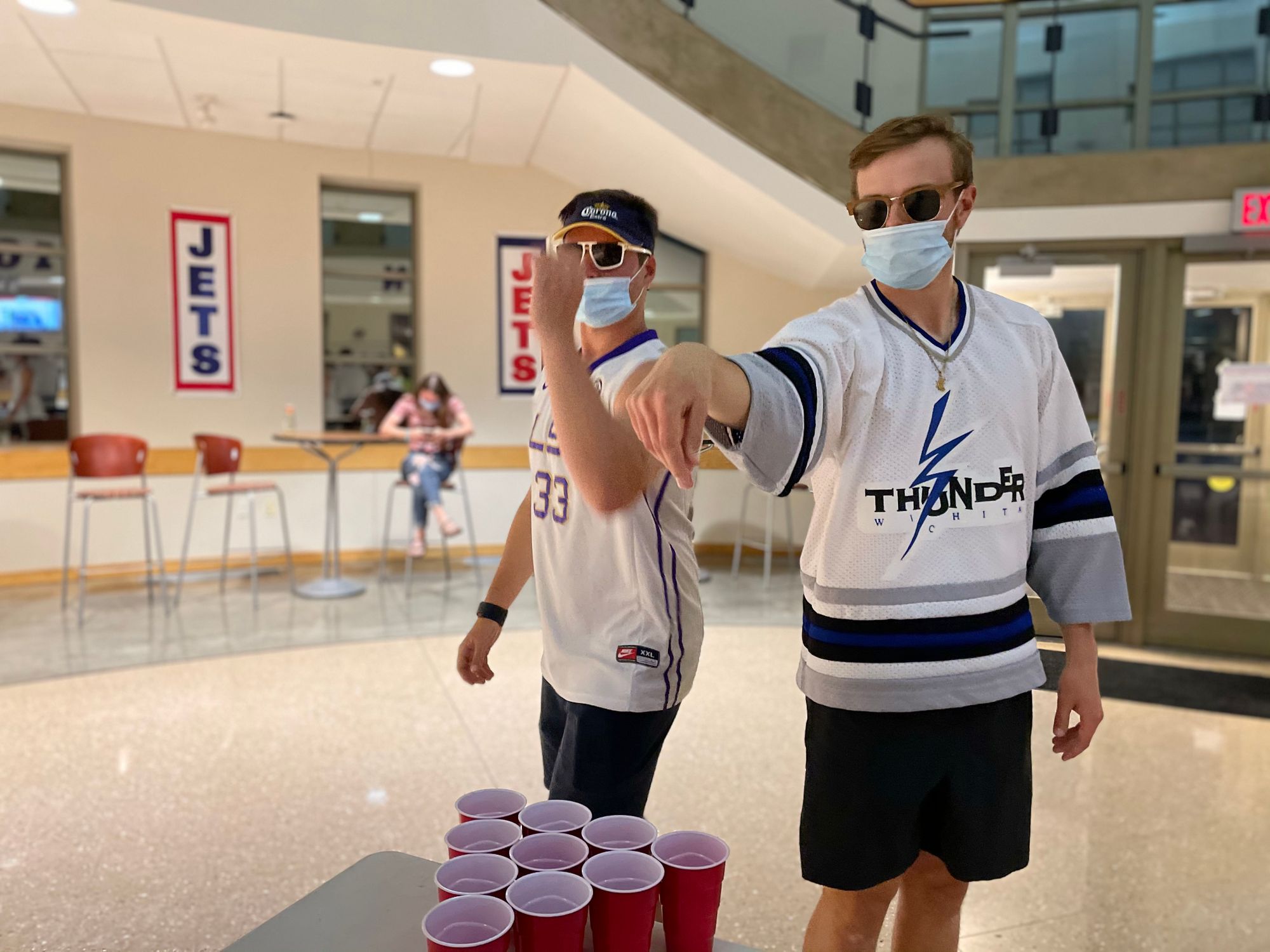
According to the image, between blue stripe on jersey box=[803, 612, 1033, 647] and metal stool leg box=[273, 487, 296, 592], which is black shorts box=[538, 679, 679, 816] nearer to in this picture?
blue stripe on jersey box=[803, 612, 1033, 647]

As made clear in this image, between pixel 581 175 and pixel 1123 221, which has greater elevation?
pixel 581 175

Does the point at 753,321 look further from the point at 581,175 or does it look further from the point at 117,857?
the point at 117,857

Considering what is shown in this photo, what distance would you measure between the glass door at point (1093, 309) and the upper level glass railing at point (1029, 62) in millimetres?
564

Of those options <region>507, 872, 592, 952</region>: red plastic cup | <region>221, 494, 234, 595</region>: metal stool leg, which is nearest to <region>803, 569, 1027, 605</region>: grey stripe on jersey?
<region>507, 872, 592, 952</region>: red plastic cup

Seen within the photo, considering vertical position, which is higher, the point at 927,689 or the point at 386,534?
the point at 927,689

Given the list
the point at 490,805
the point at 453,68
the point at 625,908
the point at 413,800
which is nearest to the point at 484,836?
the point at 490,805

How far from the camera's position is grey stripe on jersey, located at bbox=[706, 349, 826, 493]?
87 cm

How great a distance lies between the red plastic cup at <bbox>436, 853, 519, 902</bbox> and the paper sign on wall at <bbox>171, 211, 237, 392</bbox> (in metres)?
6.19

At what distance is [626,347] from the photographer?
1.32 meters

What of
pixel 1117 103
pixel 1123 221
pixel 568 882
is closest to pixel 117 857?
pixel 568 882

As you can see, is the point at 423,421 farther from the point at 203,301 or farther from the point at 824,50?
the point at 824,50

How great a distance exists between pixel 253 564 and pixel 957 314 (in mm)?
4922

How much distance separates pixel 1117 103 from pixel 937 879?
4.77 m

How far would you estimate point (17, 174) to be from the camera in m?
5.84
